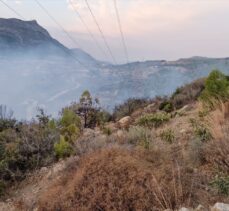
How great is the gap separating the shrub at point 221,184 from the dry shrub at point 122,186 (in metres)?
0.20

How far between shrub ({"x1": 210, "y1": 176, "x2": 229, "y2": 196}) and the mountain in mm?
11763

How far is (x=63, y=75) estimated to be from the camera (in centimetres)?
6669

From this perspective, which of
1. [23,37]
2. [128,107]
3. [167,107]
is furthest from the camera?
[23,37]

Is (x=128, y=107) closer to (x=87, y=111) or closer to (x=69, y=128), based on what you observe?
(x=87, y=111)

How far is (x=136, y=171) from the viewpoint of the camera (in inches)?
225

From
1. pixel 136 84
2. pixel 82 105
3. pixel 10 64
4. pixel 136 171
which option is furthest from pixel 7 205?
pixel 10 64

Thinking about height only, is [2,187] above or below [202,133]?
below

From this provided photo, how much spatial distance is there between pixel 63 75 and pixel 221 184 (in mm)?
62279

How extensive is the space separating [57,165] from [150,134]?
6.30 ft

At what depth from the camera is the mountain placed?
38.4 m

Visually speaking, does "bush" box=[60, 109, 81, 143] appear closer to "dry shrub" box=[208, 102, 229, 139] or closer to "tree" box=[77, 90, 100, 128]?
"tree" box=[77, 90, 100, 128]

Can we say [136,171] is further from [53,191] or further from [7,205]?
[7,205]

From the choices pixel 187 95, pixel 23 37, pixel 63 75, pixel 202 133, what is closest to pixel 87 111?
pixel 202 133

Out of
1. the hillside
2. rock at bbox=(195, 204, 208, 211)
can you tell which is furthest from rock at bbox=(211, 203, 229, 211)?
rock at bbox=(195, 204, 208, 211)
